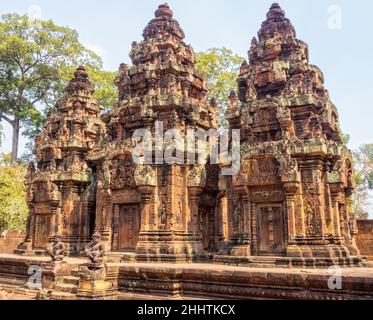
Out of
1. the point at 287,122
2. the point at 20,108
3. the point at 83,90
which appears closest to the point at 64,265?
the point at 287,122

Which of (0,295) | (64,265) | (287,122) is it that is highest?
(287,122)

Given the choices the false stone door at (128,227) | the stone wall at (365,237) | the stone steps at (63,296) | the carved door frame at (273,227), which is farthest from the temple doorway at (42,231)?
the stone wall at (365,237)

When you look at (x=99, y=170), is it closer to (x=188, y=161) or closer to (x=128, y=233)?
(x=128, y=233)

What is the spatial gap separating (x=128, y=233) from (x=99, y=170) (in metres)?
2.40

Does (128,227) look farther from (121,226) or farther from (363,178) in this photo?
(363,178)

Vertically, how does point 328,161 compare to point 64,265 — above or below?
above

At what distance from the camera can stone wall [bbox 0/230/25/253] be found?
19.4 m

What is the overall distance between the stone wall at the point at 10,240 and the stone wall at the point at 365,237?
49.9 ft

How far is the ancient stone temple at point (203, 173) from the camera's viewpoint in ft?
31.7

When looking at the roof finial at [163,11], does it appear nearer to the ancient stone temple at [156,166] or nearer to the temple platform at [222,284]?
the ancient stone temple at [156,166]

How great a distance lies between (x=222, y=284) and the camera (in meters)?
8.30

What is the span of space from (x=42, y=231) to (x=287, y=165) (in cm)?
994

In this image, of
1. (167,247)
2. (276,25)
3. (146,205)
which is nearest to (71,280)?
(167,247)
